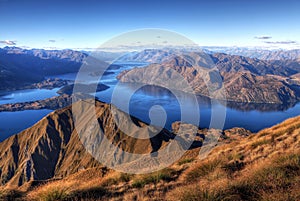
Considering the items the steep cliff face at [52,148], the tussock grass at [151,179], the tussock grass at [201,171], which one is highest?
the tussock grass at [201,171]

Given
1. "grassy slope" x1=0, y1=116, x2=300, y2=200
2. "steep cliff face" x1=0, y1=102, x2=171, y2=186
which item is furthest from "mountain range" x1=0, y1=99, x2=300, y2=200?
"steep cliff face" x1=0, y1=102, x2=171, y2=186

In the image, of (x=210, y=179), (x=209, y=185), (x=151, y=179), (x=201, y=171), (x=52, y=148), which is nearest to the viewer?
(x=209, y=185)

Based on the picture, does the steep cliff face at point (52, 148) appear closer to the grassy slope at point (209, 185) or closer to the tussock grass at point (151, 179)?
the grassy slope at point (209, 185)

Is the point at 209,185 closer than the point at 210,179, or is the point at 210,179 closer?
the point at 209,185

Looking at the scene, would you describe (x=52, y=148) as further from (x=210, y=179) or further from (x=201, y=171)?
(x=210, y=179)

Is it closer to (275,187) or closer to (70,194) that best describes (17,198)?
(70,194)

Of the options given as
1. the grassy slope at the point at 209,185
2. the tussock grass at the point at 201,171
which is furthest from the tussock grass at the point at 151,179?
the tussock grass at the point at 201,171

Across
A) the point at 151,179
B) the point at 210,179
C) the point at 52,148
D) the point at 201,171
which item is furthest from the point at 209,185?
the point at 52,148

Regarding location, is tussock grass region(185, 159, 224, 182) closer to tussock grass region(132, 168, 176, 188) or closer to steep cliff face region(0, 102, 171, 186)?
tussock grass region(132, 168, 176, 188)
